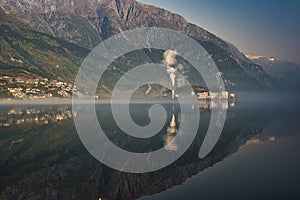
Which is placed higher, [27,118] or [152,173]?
[27,118]

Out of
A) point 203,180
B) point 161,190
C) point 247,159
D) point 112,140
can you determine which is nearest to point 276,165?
point 247,159

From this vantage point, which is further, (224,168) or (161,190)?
(224,168)

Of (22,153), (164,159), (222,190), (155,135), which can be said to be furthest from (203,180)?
(155,135)

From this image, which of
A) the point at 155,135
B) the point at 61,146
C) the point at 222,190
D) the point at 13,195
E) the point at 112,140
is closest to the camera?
the point at 13,195

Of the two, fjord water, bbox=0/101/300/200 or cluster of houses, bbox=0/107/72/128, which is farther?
cluster of houses, bbox=0/107/72/128

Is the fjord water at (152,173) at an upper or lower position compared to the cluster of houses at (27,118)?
lower

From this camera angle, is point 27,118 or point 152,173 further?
point 27,118

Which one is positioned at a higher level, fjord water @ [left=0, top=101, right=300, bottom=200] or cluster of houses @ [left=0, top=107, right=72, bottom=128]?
cluster of houses @ [left=0, top=107, right=72, bottom=128]

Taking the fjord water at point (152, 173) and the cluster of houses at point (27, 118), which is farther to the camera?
the cluster of houses at point (27, 118)

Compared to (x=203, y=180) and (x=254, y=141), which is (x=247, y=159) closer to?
(x=203, y=180)

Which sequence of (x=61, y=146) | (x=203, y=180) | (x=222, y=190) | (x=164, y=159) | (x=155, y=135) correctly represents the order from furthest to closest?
(x=155, y=135)
(x=61, y=146)
(x=164, y=159)
(x=203, y=180)
(x=222, y=190)
